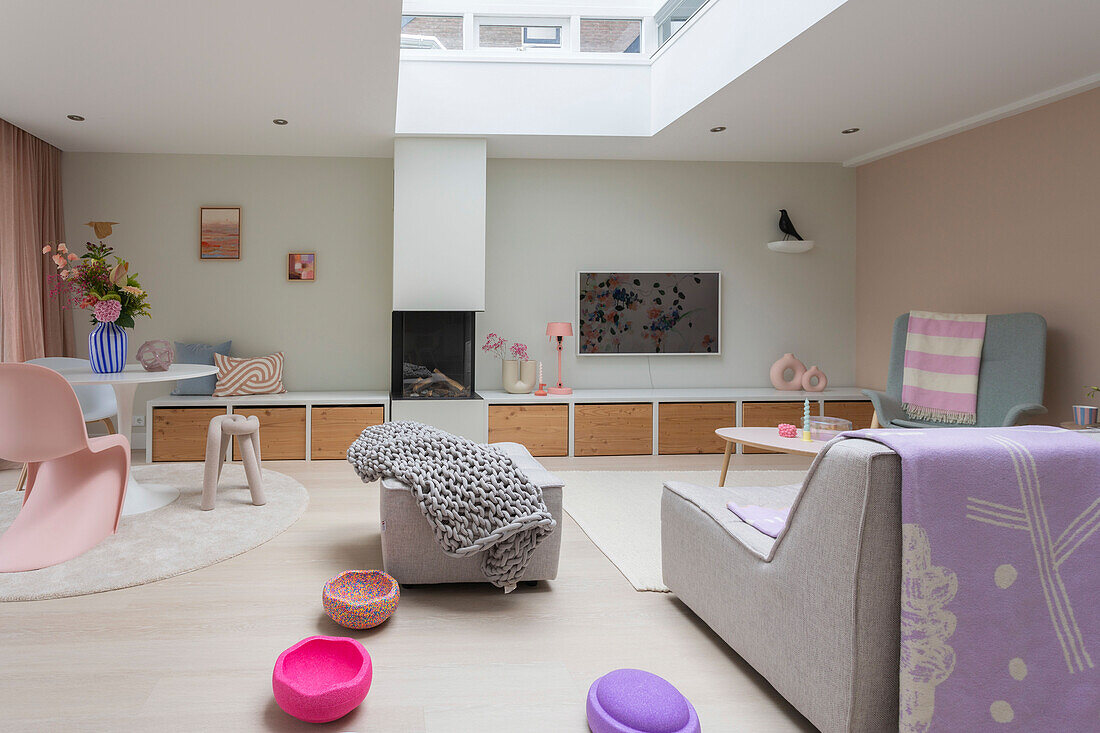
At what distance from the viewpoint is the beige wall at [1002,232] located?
11.8ft

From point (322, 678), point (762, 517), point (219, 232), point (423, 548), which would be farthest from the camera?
point (219, 232)

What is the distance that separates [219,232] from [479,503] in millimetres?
3826

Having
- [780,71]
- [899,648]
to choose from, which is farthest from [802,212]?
[899,648]

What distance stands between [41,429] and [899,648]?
2895mm

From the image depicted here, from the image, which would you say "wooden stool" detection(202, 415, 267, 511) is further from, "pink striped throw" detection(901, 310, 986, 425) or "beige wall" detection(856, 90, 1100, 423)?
"beige wall" detection(856, 90, 1100, 423)

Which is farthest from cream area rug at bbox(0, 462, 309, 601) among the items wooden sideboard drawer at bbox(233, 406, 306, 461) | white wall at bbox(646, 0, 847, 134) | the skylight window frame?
white wall at bbox(646, 0, 847, 134)

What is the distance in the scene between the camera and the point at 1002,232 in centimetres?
407

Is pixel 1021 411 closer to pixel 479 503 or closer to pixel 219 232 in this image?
pixel 479 503

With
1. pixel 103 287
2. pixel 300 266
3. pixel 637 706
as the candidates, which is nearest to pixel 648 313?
pixel 300 266

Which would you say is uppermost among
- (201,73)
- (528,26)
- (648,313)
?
(528,26)

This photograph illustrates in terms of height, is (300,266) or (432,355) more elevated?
(300,266)

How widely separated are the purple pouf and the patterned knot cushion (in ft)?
12.5

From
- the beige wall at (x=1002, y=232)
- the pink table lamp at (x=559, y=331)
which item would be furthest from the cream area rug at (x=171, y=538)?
the beige wall at (x=1002, y=232)

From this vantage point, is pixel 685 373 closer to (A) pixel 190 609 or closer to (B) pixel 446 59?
(B) pixel 446 59
